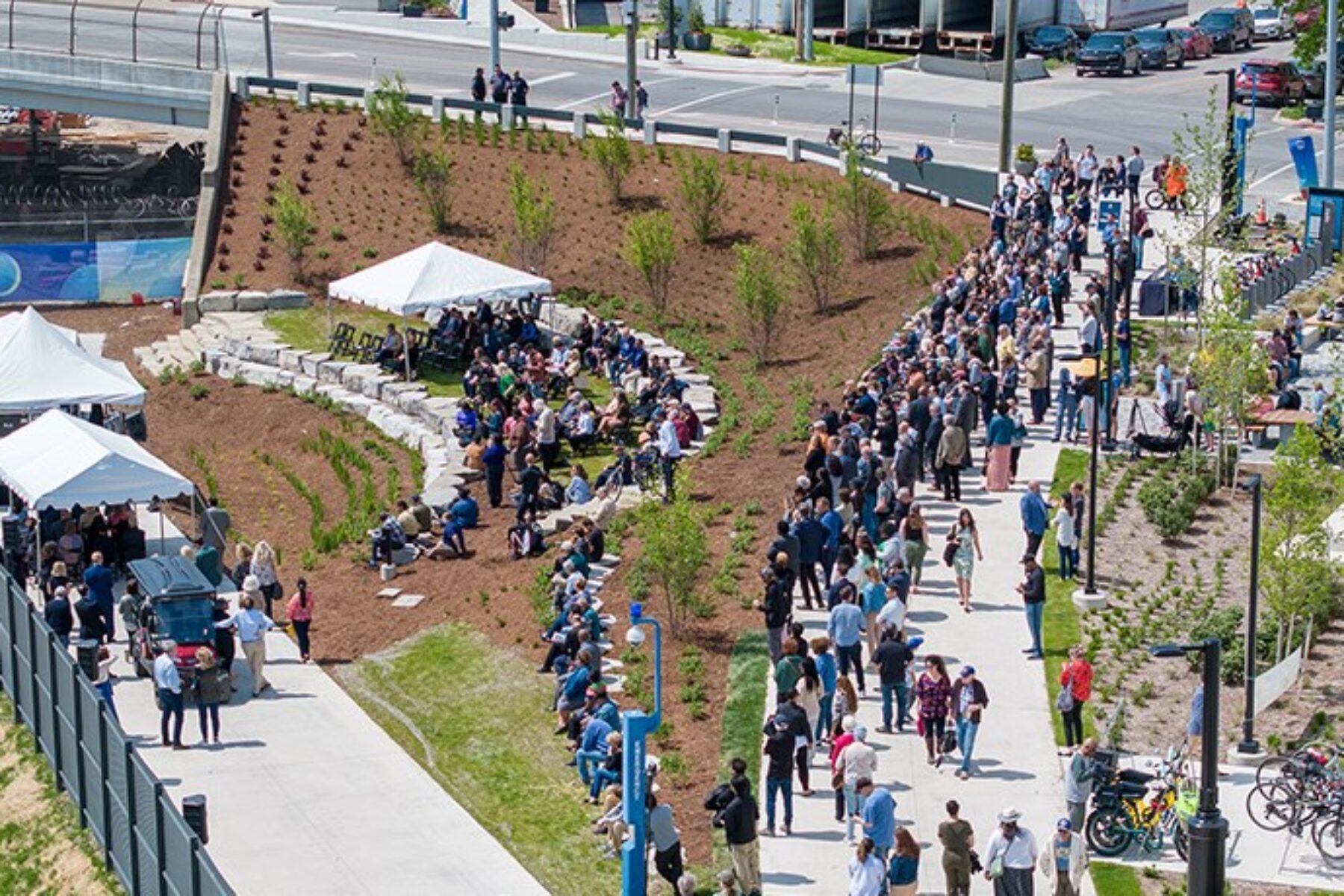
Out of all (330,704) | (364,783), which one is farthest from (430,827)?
(330,704)

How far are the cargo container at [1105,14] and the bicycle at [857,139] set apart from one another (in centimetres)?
1887

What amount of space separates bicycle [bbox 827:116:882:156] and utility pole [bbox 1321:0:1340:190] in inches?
393

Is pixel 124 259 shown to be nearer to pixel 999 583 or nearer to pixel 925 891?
pixel 999 583

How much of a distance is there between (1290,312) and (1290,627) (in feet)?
50.0

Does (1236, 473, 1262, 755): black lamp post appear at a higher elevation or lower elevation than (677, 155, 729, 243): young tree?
lower

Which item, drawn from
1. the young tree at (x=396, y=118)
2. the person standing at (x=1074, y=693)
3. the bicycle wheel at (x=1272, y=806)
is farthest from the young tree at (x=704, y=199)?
the bicycle wheel at (x=1272, y=806)

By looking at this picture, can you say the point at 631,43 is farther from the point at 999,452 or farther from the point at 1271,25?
the point at 1271,25

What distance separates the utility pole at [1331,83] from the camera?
5062 centimetres

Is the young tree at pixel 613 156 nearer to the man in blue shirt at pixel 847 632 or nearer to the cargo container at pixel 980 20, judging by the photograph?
the cargo container at pixel 980 20

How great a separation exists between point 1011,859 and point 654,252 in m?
26.9

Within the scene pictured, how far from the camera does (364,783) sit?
2623 centimetres

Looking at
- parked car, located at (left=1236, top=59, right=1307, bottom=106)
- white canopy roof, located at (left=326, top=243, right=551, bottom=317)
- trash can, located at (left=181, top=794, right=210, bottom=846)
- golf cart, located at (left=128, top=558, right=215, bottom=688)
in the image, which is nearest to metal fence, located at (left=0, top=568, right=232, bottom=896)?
trash can, located at (left=181, top=794, right=210, bottom=846)

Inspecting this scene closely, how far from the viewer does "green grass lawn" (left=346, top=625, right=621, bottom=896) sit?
24.5m

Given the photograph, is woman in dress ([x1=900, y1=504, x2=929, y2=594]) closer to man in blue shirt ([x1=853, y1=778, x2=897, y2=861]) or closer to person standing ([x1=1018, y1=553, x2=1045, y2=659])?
person standing ([x1=1018, y1=553, x2=1045, y2=659])
